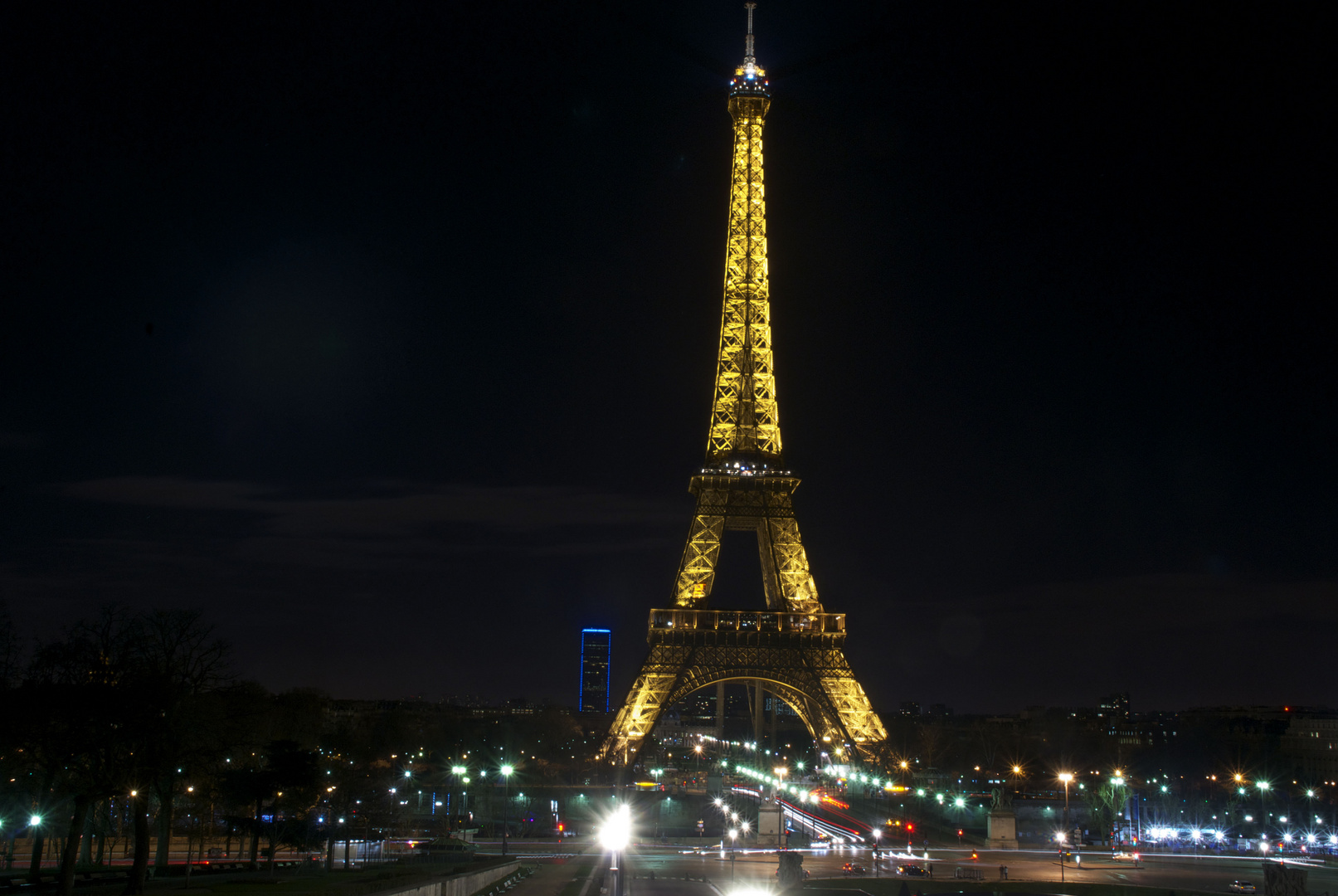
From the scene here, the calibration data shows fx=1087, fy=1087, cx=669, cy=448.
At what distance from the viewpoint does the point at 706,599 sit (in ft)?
265

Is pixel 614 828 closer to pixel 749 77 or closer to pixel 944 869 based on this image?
pixel 944 869

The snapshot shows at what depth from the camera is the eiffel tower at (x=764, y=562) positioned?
259ft

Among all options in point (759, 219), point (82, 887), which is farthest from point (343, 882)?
point (759, 219)

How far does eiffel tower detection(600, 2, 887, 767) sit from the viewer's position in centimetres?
7881

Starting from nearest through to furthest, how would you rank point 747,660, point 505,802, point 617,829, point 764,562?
point 617,829 → point 505,802 → point 747,660 → point 764,562

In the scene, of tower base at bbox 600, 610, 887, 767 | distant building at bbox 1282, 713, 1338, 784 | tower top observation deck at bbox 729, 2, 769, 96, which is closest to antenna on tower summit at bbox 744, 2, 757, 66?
tower top observation deck at bbox 729, 2, 769, 96

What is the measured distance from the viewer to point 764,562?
3438 inches

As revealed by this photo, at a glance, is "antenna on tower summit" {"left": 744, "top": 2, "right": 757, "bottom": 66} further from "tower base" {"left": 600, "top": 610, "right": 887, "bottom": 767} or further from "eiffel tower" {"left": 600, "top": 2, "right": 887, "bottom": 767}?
"tower base" {"left": 600, "top": 610, "right": 887, "bottom": 767}

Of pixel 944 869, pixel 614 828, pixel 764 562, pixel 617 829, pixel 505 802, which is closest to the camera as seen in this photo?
pixel 617 829

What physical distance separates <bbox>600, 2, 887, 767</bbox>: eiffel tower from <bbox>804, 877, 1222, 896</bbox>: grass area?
31814mm

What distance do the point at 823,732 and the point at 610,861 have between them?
37.2 m

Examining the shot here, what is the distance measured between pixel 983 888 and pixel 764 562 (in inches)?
1815

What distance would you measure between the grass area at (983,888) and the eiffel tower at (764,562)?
31814 millimetres

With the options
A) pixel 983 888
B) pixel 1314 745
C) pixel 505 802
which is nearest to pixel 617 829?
pixel 505 802
